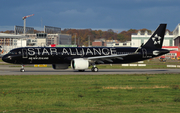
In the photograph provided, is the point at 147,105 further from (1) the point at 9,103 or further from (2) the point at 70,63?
(2) the point at 70,63

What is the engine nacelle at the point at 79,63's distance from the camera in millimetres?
42969

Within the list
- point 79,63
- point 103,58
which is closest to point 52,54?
point 79,63

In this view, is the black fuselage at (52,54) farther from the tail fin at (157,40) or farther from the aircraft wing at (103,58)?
the tail fin at (157,40)

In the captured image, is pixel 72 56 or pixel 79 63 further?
pixel 72 56

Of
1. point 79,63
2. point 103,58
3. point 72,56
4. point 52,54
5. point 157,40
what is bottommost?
point 79,63

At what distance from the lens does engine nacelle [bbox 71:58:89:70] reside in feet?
141

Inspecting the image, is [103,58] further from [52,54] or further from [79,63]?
Answer: [52,54]

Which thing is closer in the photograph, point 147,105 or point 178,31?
point 147,105

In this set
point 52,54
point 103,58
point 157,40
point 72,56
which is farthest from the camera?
point 157,40

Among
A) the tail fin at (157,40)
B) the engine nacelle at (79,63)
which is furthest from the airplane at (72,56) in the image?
the tail fin at (157,40)

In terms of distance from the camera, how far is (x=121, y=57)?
47.1 m

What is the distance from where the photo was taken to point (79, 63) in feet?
141

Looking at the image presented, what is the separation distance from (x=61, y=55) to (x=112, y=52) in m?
9.02

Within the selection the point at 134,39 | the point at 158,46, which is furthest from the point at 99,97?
the point at 134,39
